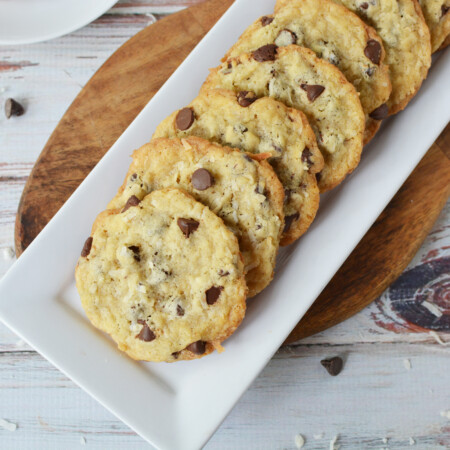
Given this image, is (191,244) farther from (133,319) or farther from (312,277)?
(312,277)

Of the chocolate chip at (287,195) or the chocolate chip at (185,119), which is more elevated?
the chocolate chip at (185,119)

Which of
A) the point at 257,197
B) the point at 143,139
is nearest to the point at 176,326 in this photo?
the point at 257,197

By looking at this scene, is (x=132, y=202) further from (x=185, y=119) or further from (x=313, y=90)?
(x=313, y=90)

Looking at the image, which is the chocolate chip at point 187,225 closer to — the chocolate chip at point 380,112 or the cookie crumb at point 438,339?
the chocolate chip at point 380,112

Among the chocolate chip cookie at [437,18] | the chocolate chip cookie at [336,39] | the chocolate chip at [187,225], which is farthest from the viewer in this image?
the chocolate chip cookie at [437,18]

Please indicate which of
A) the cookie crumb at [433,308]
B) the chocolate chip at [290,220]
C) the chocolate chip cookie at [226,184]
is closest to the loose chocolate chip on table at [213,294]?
the chocolate chip cookie at [226,184]

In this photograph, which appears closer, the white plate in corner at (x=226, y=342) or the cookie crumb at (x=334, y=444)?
the white plate in corner at (x=226, y=342)

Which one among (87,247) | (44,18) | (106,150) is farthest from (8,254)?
(44,18)
